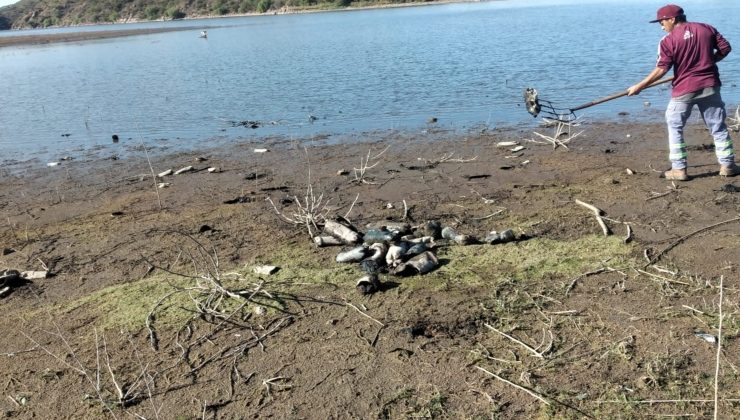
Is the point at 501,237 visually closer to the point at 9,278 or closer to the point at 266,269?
the point at 266,269

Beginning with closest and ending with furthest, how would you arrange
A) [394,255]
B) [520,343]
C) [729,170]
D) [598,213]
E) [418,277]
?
[520,343] < [418,277] < [394,255] < [598,213] < [729,170]

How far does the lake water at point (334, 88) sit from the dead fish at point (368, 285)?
696 cm

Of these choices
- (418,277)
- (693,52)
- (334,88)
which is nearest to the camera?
(418,277)

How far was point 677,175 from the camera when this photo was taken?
743 centimetres

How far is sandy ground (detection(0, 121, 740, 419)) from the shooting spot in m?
3.87

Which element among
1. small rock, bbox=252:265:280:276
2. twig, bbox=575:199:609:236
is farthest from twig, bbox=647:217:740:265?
small rock, bbox=252:265:280:276

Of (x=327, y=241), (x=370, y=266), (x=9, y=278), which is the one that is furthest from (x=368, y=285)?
(x=9, y=278)

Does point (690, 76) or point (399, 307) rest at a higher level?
point (690, 76)

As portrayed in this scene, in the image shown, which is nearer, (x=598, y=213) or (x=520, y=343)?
(x=520, y=343)

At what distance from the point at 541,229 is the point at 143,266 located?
381 cm

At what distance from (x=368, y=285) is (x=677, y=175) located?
14.3 feet

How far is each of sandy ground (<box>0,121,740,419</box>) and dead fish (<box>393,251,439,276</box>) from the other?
0.10 metres

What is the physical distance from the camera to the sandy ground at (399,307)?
12.7ft

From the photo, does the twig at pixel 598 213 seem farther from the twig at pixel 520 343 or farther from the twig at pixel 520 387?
the twig at pixel 520 387
